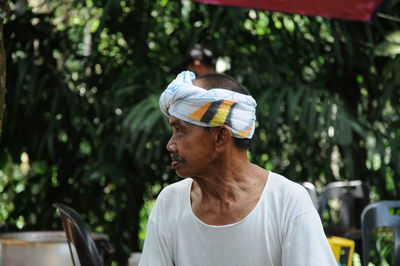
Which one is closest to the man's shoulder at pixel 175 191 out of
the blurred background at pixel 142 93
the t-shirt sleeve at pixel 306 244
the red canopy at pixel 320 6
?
the t-shirt sleeve at pixel 306 244

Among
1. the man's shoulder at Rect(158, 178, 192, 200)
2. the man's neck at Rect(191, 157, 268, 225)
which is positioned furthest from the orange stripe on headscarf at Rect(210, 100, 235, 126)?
the man's shoulder at Rect(158, 178, 192, 200)

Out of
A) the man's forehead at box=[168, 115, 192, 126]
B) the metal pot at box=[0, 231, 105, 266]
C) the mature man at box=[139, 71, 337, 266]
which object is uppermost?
the man's forehead at box=[168, 115, 192, 126]

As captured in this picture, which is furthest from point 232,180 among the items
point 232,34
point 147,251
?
point 232,34

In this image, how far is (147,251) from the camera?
196 centimetres

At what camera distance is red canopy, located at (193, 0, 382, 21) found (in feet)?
12.4

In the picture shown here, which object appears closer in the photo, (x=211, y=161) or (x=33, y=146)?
(x=211, y=161)

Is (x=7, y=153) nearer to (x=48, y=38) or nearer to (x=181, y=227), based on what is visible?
(x=48, y=38)

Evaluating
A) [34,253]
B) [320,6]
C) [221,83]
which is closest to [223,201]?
[221,83]

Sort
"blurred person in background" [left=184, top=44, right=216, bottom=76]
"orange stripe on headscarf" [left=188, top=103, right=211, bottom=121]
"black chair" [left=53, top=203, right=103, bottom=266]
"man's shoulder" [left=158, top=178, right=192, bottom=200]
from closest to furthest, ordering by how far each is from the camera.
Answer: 1. "orange stripe on headscarf" [left=188, top=103, right=211, bottom=121]
2. "man's shoulder" [left=158, top=178, right=192, bottom=200]
3. "black chair" [left=53, top=203, right=103, bottom=266]
4. "blurred person in background" [left=184, top=44, right=216, bottom=76]

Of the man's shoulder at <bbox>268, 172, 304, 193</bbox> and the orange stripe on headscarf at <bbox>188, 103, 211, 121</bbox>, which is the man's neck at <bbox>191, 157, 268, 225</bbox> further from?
the orange stripe on headscarf at <bbox>188, 103, 211, 121</bbox>

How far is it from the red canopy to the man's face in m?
1.98

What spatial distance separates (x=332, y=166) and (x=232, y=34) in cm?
113

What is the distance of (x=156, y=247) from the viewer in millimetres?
1951

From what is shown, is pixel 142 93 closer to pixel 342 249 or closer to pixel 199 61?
pixel 199 61
